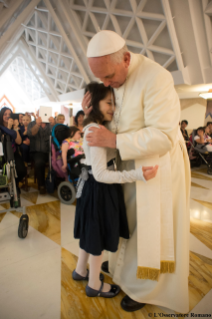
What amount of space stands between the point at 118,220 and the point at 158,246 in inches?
11.4

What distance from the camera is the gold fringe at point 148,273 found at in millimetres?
1230

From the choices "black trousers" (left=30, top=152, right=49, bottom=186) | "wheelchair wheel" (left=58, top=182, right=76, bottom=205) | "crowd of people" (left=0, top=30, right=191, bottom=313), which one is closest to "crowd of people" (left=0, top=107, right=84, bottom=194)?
"black trousers" (left=30, top=152, right=49, bottom=186)

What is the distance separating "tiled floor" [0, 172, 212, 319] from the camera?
1313mm

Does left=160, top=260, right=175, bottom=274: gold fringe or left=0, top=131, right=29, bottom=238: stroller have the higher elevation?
left=0, top=131, right=29, bottom=238: stroller

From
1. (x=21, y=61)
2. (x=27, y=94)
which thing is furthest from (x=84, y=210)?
(x=27, y=94)

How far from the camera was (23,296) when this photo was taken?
4.63 feet

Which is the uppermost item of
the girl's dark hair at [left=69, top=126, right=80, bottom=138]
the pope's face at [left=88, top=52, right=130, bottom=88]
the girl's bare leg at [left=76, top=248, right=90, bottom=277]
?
the pope's face at [left=88, top=52, right=130, bottom=88]

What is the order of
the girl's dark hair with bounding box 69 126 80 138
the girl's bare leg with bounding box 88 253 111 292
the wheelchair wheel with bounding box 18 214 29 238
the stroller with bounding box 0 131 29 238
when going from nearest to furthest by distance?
the girl's bare leg with bounding box 88 253 111 292
the wheelchair wheel with bounding box 18 214 29 238
the stroller with bounding box 0 131 29 238
the girl's dark hair with bounding box 69 126 80 138

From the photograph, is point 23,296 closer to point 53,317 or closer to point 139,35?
point 53,317

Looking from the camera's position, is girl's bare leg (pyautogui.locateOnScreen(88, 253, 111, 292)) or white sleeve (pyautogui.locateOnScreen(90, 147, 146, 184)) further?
girl's bare leg (pyautogui.locateOnScreen(88, 253, 111, 292))

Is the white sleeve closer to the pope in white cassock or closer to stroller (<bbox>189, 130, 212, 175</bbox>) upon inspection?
the pope in white cassock

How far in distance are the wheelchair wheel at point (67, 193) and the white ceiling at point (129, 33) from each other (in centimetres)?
465

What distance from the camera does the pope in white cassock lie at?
3.45 ft

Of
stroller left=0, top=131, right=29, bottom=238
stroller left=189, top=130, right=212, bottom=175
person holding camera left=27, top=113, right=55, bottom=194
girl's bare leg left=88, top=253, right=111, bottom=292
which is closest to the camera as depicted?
girl's bare leg left=88, top=253, right=111, bottom=292
